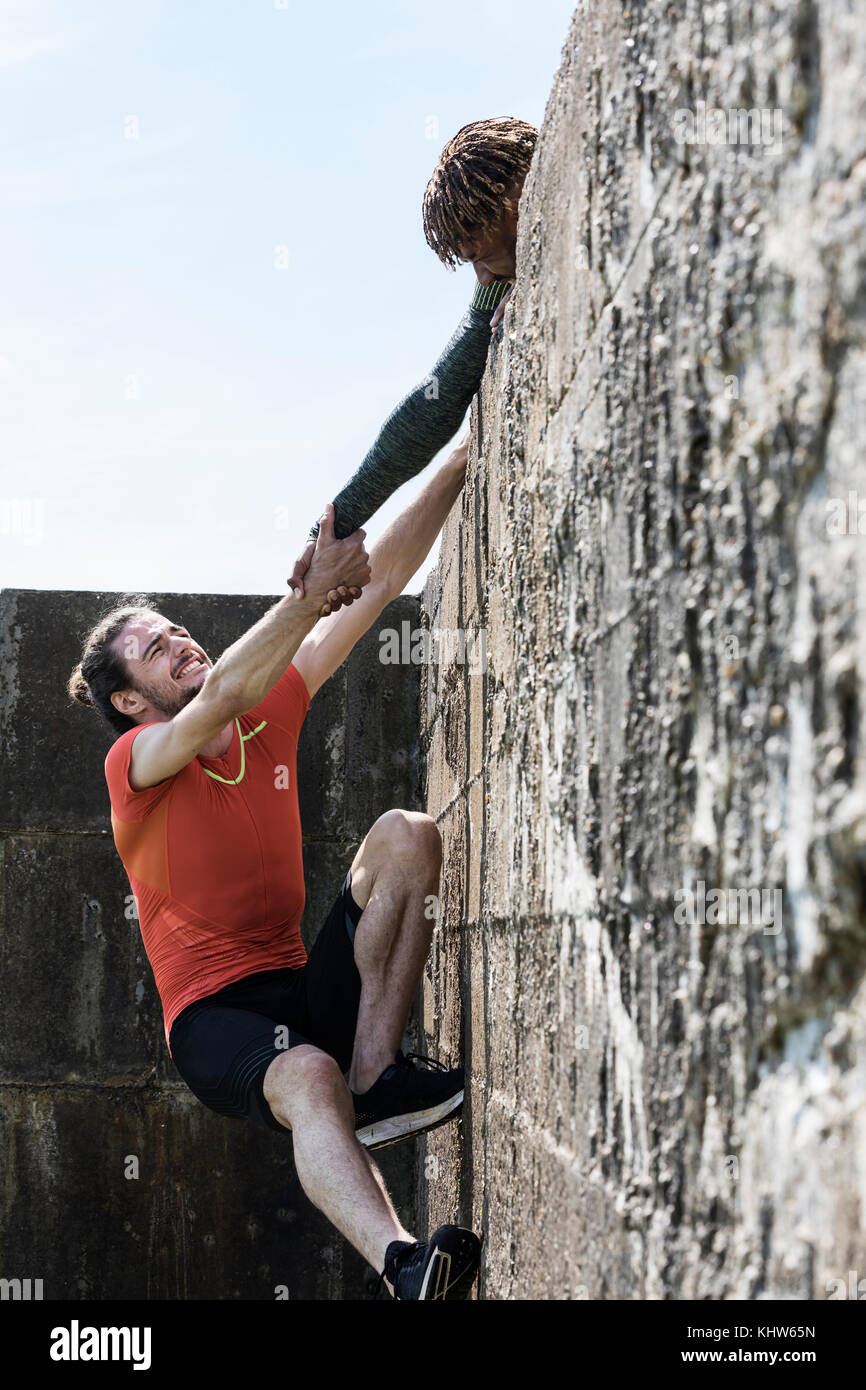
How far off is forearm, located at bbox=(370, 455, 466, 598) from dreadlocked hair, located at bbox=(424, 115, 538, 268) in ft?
2.24

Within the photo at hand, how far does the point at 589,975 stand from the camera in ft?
4.63

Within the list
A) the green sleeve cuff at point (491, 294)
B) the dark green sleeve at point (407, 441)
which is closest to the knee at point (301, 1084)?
the dark green sleeve at point (407, 441)

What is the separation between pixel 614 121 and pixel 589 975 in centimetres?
88

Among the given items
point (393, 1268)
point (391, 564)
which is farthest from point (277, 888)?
point (393, 1268)

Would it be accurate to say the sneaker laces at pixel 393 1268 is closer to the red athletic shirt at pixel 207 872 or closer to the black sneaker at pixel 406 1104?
the black sneaker at pixel 406 1104

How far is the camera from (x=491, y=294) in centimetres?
265

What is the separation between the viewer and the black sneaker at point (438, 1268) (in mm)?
2154

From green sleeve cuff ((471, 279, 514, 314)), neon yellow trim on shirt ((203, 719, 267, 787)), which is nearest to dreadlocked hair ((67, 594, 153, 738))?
neon yellow trim on shirt ((203, 719, 267, 787))

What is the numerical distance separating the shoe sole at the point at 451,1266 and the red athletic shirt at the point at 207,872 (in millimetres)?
1165

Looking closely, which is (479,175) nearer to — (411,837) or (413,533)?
(413,533)

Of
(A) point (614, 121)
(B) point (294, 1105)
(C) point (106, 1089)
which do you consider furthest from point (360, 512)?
(C) point (106, 1089)

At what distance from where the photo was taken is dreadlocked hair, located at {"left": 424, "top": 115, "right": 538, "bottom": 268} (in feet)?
8.26

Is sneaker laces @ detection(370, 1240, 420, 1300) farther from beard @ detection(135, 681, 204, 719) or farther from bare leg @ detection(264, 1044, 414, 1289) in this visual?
beard @ detection(135, 681, 204, 719)

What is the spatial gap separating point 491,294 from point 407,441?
454mm
